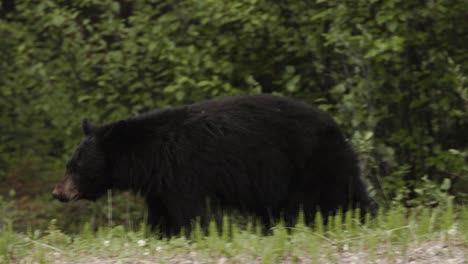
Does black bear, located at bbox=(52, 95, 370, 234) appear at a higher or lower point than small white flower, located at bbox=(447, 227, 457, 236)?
higher

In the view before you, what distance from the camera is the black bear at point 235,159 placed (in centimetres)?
776

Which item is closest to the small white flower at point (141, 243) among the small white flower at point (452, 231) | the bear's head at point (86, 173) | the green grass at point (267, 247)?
the green grass at point (267, 247)

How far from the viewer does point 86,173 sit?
8.20 m

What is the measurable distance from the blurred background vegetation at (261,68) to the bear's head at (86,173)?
6.49ft

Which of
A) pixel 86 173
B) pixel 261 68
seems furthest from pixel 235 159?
pixel 261 68

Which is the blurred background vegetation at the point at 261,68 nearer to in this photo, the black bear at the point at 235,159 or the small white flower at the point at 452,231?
the black bear at the point at 235,159

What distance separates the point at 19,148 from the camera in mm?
12750

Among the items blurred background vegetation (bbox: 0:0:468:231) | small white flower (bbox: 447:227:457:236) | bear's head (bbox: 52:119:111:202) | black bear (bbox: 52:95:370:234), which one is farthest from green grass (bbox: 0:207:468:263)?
blurred background vegetation (bbox: 0:0:468:231)

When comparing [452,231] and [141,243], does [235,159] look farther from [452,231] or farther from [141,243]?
[452,231]

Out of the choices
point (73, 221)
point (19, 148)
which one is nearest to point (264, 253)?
point (73, 221)

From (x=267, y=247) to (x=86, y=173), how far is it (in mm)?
3134

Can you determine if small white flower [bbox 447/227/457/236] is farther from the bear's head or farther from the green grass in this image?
the bear's head

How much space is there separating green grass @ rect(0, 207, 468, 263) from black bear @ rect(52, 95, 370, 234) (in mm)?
1659

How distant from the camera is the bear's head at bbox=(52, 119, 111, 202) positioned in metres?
8.17
